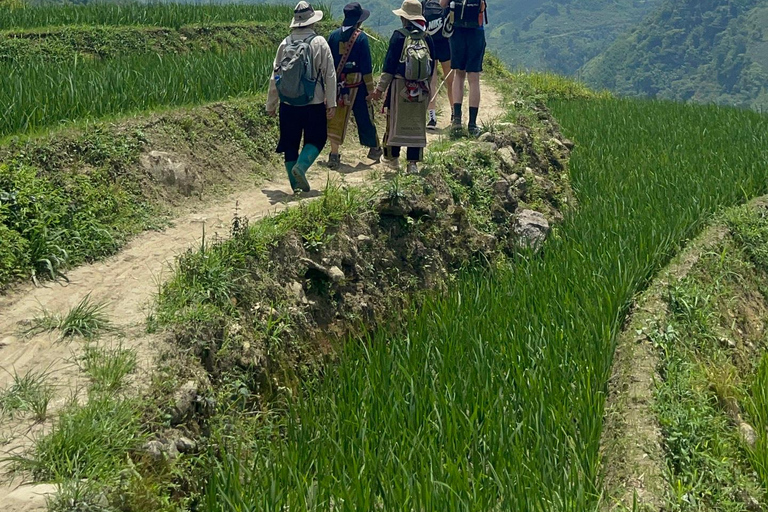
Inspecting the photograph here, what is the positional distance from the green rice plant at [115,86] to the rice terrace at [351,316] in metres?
0.03

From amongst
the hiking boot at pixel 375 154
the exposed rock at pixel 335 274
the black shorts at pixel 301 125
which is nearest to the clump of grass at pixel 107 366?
the exposed rock at pixel 335 274

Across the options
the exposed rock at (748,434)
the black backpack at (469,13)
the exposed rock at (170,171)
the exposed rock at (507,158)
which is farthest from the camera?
the black backpack at (469,13)

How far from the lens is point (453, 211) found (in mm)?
6305

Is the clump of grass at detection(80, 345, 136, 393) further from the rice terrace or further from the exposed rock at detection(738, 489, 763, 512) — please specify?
the exposed rock at detection(738, 489, 763, 512)

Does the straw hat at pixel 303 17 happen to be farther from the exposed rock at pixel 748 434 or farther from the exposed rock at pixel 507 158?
the exposed rock at pixel 748 434

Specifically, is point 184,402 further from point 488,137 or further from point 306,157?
point 488,137

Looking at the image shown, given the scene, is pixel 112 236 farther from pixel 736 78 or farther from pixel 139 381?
pixel 736 78

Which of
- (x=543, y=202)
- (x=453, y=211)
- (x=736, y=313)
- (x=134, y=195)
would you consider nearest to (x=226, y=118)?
(x=134, y=195)

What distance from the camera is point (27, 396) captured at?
3256mm

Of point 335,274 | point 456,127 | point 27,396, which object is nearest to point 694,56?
point 456,127

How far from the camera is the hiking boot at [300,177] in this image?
6008mm

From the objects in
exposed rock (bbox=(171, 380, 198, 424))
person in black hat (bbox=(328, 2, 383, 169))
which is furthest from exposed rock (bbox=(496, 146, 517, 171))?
exposed rock (bbox=(171, 380, 198, 424))

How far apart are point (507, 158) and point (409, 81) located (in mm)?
1583

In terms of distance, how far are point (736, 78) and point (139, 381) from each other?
11968 cm
